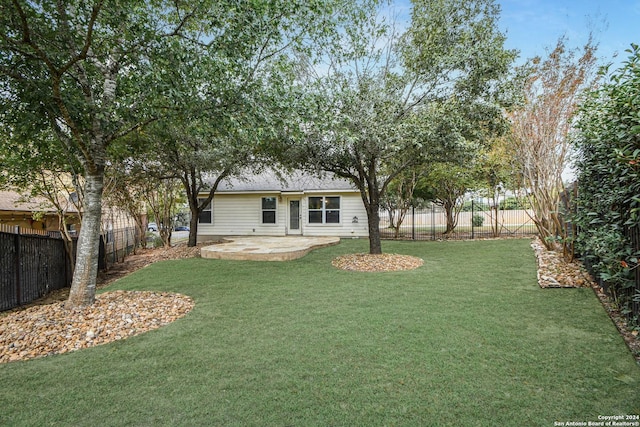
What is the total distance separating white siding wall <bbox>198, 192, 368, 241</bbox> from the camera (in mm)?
15484

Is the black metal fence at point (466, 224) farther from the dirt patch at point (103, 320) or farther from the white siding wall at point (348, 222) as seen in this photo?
the dirt patch at point (103, 320)

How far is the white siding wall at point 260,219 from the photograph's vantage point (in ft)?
50.8

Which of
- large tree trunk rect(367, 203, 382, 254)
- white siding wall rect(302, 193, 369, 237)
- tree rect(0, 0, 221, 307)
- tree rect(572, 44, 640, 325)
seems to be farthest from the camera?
white siding wall rect(302, 193, 369, 237)

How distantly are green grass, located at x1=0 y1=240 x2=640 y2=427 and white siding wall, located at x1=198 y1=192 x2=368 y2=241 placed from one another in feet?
33.1

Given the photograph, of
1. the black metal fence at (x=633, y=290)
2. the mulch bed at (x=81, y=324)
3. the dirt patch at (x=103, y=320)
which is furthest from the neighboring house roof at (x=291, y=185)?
the black metal fence at (x=633, y=290)

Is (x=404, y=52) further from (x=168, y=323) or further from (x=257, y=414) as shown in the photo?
(x=257, y=414)

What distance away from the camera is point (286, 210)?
637 inches

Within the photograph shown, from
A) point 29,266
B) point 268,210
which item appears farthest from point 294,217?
point 29,266

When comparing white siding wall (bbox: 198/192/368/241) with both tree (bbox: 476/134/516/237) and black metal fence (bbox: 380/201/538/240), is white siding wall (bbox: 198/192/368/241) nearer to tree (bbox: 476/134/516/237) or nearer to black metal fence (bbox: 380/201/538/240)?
black metal fence (bbox: 380/201/538/240)

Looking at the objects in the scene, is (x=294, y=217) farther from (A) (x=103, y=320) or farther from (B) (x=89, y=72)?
(A) (x=103, y=320)

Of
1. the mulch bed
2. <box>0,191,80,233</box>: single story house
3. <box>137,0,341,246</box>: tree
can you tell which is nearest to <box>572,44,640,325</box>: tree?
<box>137,0,341,246</box>: tree

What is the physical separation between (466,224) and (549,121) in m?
16.9

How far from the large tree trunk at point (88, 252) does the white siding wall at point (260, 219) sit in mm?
11295

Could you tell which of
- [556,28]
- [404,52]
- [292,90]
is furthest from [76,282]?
[556,28]
